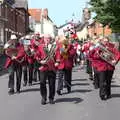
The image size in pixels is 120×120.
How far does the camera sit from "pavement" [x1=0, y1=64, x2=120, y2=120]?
41.1 ft

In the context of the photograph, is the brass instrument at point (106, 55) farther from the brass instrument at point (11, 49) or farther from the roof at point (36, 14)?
the roof at point (36, 14)

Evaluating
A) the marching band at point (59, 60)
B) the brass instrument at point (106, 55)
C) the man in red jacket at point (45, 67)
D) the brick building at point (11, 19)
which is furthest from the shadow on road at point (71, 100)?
the brick building at point (11, 19)

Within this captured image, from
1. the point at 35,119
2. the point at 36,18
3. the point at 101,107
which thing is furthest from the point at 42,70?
the point at 36,18

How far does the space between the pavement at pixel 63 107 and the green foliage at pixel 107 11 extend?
1316 cm

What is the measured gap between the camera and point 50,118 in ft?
40.1

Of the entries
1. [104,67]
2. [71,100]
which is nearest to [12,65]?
[71,100]

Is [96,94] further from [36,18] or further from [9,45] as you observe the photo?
[36,18]

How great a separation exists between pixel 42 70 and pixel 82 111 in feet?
5.76

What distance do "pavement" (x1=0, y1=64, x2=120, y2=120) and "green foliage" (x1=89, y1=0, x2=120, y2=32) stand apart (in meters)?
13.2

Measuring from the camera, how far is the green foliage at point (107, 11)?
3076 centimetres

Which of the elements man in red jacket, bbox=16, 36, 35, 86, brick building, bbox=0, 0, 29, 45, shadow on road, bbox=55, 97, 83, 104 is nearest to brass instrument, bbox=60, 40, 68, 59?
shadow on road, bbox=55, 97, 83, 104

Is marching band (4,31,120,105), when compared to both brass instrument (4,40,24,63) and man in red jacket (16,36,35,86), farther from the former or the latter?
man in red jacket (16,36,35,86)

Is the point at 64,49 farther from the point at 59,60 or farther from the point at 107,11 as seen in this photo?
the point at 107,11

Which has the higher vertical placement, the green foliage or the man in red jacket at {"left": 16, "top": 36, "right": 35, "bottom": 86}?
the green foliage
